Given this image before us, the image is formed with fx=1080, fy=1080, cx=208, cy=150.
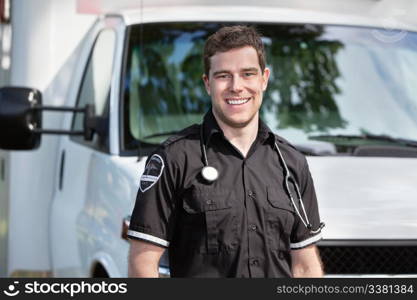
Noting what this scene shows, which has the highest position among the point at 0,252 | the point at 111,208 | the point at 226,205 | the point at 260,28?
the point at 260,28

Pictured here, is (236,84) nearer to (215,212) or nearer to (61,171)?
(215,212)

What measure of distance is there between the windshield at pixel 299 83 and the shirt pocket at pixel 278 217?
70.6 inches

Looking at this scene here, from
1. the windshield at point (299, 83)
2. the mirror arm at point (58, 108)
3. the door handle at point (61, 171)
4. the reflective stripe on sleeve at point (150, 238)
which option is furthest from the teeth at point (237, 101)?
the door handle at point (61, 171)

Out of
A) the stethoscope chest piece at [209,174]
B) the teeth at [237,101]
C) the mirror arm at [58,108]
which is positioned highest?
the teeth at [237,101]

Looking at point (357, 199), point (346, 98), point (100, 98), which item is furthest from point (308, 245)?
point (100, 98)

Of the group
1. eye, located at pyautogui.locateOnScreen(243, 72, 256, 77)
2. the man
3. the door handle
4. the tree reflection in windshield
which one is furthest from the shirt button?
the door handle

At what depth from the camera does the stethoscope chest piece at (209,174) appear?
303 cm

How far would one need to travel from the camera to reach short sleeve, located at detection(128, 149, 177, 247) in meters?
3.03

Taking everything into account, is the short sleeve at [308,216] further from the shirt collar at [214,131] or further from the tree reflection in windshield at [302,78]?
the tree reflection in windshield at [302,78]

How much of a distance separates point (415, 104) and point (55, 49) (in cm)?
211

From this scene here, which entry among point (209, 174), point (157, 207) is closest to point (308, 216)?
point (209, 174)

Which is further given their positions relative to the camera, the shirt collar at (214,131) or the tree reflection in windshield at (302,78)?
the tree reflection in windshield at (302,78)

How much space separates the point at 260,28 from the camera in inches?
225

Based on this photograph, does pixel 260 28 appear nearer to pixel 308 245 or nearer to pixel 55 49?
pixel 55 49
